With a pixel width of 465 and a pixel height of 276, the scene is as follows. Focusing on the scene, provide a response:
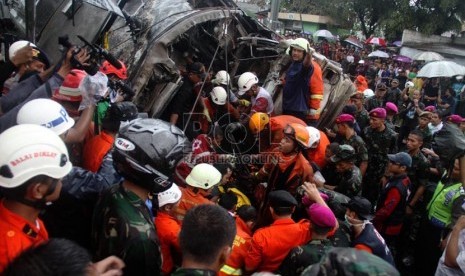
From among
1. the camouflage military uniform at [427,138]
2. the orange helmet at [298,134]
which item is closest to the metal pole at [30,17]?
the orange helmet at [298,134]

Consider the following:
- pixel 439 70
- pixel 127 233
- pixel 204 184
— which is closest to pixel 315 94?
pixel 204 184

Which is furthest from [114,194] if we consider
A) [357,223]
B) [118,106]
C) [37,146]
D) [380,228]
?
[380,228]

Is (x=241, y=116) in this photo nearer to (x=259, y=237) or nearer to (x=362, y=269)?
(x=259, y=237)

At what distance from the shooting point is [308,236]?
3.01 metres

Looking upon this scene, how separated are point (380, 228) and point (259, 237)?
85.2 inches

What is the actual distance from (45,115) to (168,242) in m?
1.19

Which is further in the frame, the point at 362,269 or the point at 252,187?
the point at 252,187

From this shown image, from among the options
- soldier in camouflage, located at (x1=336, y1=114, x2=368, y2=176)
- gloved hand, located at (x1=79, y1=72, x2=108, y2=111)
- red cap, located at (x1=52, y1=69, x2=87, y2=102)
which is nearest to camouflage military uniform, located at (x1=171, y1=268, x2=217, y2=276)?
gloved hand, located at (x1=79, y1=72, x2=108, y2=111)

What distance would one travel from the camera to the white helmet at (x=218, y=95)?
18.4 ft

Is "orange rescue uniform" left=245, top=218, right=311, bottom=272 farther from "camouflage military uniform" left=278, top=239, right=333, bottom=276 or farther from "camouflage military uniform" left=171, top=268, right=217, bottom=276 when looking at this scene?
"camouflage military uniform" left=171, top=268, right=217, bottom=276

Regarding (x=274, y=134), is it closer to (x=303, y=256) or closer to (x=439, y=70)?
(x=303, y=256)

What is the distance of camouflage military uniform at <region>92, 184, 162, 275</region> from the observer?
1858 mm

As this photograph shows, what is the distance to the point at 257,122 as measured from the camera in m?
5.06

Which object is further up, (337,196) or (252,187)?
(337,196)
